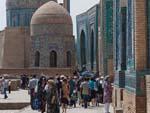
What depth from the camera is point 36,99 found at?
17094 millimetres

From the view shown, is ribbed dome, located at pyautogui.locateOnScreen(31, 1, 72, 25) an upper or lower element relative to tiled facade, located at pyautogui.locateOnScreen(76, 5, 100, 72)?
upper

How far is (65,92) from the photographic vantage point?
15969mm

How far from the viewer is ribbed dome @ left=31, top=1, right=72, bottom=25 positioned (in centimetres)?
4500

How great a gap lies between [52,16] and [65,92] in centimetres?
2954

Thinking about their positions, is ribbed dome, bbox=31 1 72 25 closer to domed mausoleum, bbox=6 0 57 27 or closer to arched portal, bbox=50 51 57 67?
arched portal, bbox=50 51 57 67

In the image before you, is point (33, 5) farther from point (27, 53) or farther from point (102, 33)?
point (102, 33)

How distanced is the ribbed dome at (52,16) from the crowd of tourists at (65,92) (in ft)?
79.9

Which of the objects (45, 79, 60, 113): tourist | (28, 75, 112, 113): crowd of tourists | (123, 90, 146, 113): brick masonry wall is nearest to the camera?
(123, 90, 146, 113): brick masonry wall

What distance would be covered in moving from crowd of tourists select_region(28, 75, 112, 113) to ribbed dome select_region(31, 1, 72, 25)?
959 inches

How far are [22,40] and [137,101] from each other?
130ft

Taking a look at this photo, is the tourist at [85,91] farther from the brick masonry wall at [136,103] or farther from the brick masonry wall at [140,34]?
the brick masonry wall at [140,34]

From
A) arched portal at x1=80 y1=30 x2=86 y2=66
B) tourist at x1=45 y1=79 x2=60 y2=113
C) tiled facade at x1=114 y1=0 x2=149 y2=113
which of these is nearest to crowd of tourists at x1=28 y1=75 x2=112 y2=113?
tourist at x1=45 y1=79 x2=60 y2=113

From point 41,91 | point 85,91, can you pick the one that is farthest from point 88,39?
point 41,91

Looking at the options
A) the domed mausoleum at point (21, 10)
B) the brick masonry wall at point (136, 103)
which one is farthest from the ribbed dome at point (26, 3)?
the brick masonry wall at point (136, 103)
